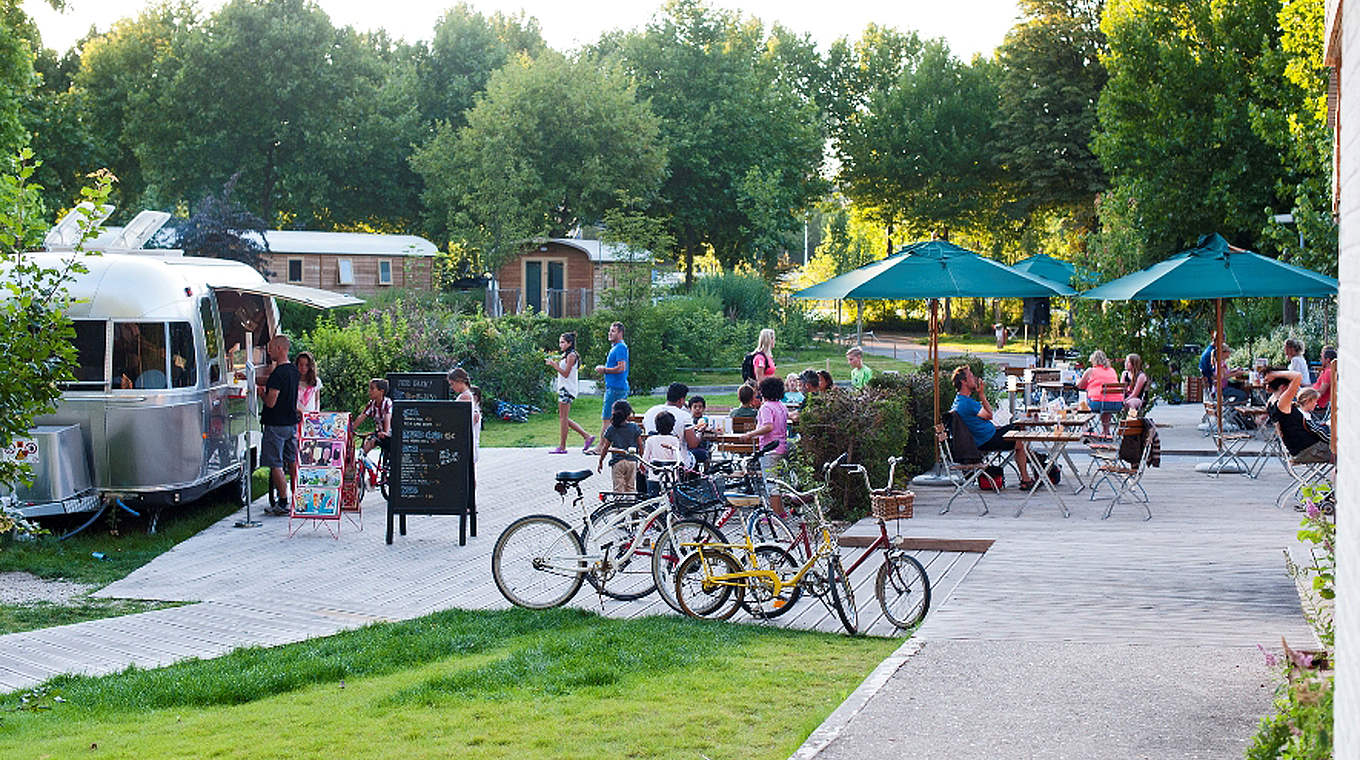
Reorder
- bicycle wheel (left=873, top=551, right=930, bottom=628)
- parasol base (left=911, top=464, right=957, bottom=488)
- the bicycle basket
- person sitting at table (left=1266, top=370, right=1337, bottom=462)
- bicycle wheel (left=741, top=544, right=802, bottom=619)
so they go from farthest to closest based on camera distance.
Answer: parasol base (left=911, top=464, right=957, bottom=488), person sitting at table (left=1266, top=370, right=1337, bottom=462), the bicycle basket, bicycle wheel (left=741, top=544, right=802, bottom=619), bicycle wheel (left=873, top=551, right=930, bottom=628)

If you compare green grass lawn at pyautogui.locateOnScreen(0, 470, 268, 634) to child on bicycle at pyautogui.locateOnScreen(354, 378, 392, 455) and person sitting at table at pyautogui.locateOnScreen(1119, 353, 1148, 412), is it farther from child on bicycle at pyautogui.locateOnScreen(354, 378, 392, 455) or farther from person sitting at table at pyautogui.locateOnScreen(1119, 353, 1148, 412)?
person sitting at table at pyautogui.locateOnScreen(1119, 353, 1148, 412)

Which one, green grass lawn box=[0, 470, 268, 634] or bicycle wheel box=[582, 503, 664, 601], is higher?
bicycle wheel box=[582, 503, 664, 601]

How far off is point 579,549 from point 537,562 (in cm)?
29

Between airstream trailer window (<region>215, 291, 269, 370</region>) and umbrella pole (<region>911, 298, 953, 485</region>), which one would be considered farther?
airstream trailer window (<region>215, 291, 269, 370</region>)

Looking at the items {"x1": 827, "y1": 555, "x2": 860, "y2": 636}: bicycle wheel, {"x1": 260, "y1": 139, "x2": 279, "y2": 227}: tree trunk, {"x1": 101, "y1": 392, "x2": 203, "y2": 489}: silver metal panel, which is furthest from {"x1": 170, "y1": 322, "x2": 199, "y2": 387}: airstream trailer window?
{"x1": 260, "y1": 139, "x2": 279, "y2": 227}: tree trunk

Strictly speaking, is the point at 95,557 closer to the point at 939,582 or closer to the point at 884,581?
the point at 884,581

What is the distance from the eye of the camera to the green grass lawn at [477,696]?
5660 millimetres

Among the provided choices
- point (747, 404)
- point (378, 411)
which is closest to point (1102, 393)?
point (747, 404)

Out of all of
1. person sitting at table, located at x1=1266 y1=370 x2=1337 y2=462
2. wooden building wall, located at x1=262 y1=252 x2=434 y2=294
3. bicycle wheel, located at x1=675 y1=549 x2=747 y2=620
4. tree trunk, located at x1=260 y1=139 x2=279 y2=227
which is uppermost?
tree trunk, located at x1=260 y1=139 x2=279 y2=227

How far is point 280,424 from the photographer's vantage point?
13008mm

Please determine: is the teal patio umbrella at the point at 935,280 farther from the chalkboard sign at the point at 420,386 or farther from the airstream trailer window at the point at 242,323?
the airstream trailer window at the point at 242,323

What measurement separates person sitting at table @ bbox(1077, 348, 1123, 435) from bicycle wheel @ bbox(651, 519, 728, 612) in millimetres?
8389

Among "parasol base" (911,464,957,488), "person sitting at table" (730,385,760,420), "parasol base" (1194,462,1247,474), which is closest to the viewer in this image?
"person sitting at table" (730,385,760,420)

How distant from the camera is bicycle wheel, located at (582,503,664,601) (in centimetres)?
882
